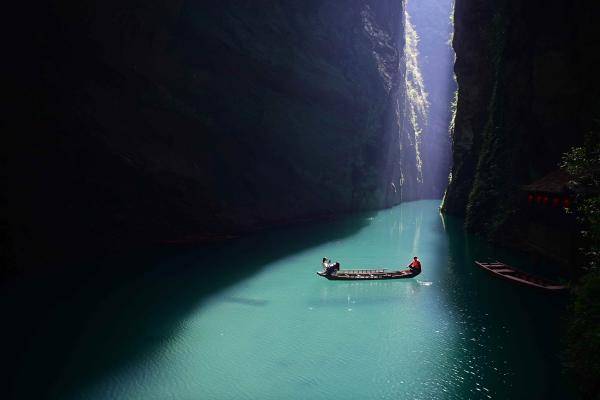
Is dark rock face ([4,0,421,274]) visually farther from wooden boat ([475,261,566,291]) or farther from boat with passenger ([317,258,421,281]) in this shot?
wooden boat ([475,261,566,291])

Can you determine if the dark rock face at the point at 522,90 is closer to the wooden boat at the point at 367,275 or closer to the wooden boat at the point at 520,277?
the wooden boat at the point at 520,277

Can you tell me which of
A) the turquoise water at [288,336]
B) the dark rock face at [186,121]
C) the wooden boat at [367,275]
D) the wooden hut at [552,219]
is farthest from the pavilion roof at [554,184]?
the dark rock face at [186,121]

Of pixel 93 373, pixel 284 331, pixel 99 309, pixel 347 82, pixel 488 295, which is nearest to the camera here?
pixel 93 373

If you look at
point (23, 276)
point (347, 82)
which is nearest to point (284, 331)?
point (23, 276)

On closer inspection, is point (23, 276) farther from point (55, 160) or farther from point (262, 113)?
point (262, 113)

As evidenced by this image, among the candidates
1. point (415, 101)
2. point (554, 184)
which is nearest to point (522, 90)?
point (554, 184)

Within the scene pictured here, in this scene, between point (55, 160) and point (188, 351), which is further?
point (55, 160)

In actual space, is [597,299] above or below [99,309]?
above
